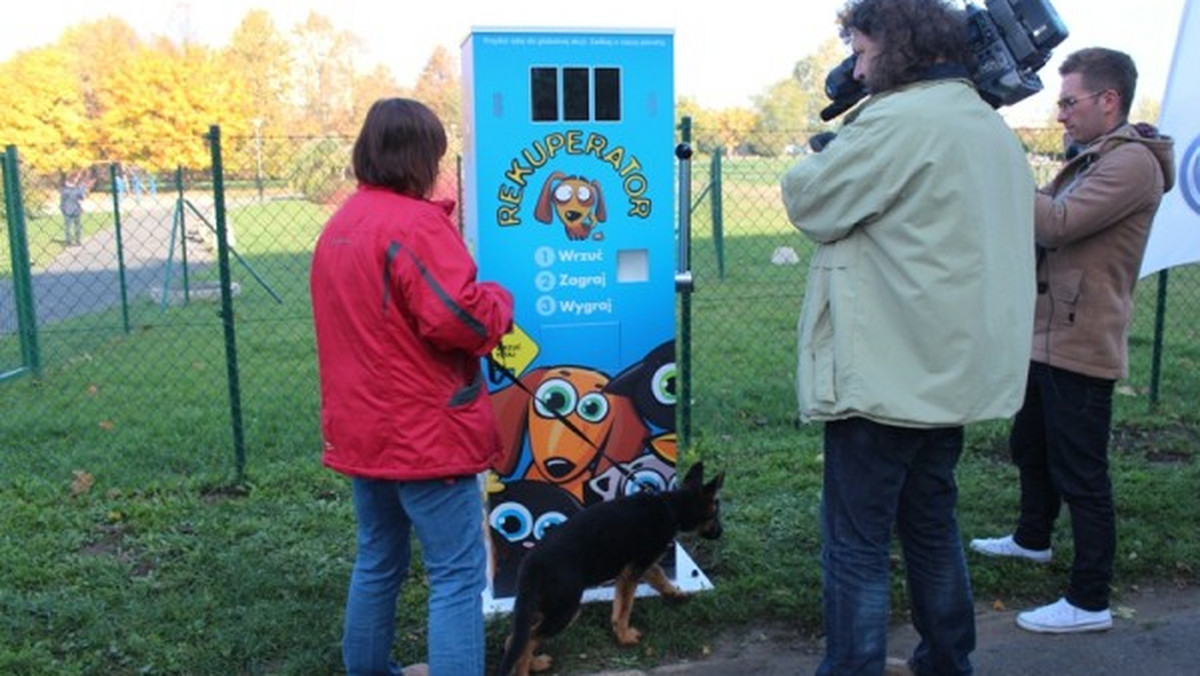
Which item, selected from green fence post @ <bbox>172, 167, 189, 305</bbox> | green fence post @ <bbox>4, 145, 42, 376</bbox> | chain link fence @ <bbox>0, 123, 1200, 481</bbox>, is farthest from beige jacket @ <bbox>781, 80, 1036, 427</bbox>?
green fence post @ <bbox>172, 167, 189, 305</bbox>

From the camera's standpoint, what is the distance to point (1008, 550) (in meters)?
4.25

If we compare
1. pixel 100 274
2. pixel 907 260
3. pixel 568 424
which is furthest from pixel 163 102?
pixel 907 260

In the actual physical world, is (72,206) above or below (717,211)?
above

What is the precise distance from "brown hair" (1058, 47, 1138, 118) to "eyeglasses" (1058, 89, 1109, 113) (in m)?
0.02

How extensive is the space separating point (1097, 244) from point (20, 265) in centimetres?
721

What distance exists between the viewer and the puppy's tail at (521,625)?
125 inches

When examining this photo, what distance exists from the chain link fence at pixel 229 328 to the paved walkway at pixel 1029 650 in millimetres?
2016

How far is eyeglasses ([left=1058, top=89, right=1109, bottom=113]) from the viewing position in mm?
3430

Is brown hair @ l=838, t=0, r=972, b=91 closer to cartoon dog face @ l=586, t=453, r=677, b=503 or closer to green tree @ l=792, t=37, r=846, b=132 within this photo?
cartoon dog face @ l=586, t=453, r=677, b=503

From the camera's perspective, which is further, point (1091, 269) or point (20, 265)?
point (20, 265)

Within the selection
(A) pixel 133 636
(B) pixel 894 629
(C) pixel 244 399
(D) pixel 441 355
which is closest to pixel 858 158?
(D) pixel 441 355

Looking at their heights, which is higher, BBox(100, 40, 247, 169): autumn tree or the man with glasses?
BBox(100, 40, 247, 169): autumn tree

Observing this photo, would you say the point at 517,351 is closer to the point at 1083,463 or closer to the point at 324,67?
the point at 1083,463

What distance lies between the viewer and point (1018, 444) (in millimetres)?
4035
